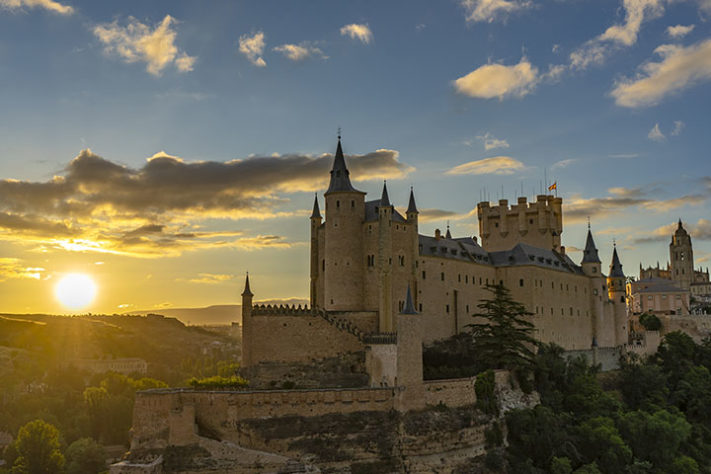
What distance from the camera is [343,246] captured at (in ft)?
192

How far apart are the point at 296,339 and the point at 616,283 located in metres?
47.3

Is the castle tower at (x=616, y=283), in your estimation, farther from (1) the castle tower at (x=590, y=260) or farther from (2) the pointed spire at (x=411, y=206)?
(2) the pointed spire at (x=411, y=206)

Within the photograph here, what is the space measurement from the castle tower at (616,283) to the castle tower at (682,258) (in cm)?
7659

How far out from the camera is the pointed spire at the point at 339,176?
59094 mm

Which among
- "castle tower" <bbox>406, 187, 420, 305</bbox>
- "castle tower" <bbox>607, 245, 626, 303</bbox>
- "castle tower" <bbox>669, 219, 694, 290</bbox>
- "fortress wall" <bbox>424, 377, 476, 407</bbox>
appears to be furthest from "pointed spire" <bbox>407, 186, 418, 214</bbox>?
"castle tower" <bbox>669, 219, 694, 290</bbox>

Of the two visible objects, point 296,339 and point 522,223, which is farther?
point 522,223

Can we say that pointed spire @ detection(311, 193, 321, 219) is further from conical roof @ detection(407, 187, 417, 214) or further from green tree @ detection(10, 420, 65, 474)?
green tree @ detection(10, 420, 65, 474)

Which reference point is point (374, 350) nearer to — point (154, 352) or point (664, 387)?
point (664, 387)

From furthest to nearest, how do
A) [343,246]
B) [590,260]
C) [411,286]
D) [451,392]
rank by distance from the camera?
[590,260] → [411,286] → [343,246] → [451,392]

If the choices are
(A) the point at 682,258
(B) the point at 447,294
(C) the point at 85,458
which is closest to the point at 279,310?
(B) the point at 447,294

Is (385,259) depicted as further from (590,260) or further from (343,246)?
(590,260)

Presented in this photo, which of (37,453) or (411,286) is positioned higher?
(411,286)

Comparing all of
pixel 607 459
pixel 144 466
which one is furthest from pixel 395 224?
pixel 144 466

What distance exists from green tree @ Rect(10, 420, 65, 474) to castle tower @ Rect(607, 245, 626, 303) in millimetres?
64428
